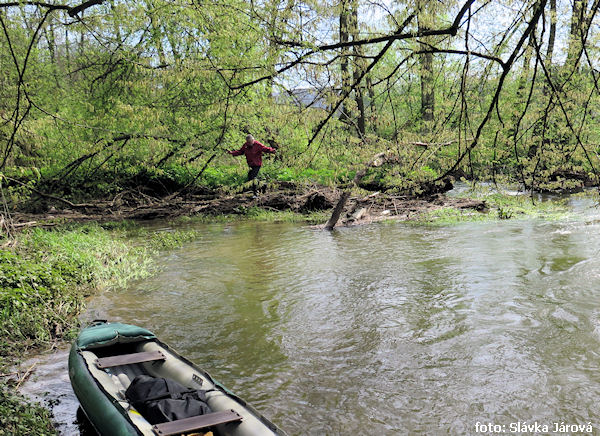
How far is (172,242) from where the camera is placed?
39.8ft

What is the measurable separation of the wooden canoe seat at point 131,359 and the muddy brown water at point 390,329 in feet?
1.70

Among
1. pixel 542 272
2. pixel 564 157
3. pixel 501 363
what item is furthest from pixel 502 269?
pixel 501 363

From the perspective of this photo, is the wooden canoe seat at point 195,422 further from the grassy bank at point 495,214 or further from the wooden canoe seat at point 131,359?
the grassy bank at point 495,214

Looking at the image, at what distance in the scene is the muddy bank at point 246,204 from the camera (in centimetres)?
1485

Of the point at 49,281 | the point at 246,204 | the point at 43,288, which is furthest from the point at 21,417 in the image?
the point at 246,204

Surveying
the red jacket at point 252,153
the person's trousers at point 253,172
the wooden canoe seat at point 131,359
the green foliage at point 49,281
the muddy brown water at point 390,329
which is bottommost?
the muddy brown water at point 390,329

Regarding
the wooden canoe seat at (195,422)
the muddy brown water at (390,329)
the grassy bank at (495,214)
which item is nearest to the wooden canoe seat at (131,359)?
the muddy brown water at (390,329)

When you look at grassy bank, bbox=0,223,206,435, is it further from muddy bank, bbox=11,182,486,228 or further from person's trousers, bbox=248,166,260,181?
person's trousers, bbox=248,166,260,181

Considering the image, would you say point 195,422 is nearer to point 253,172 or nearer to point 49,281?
point 49,281

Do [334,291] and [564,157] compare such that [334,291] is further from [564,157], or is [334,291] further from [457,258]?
[564,157]

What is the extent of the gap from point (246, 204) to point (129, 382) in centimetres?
1238

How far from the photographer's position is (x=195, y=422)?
359 centimetres

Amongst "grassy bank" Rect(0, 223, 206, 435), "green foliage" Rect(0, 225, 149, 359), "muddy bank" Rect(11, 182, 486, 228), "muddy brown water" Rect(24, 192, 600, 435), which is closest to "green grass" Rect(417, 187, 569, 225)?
"muddy bank" Rect(11, 182, 486, 228)

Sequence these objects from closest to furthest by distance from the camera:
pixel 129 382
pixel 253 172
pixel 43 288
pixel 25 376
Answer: pixel 129 382, pixel 25 376, pixel 43 288, pixel 253 172
